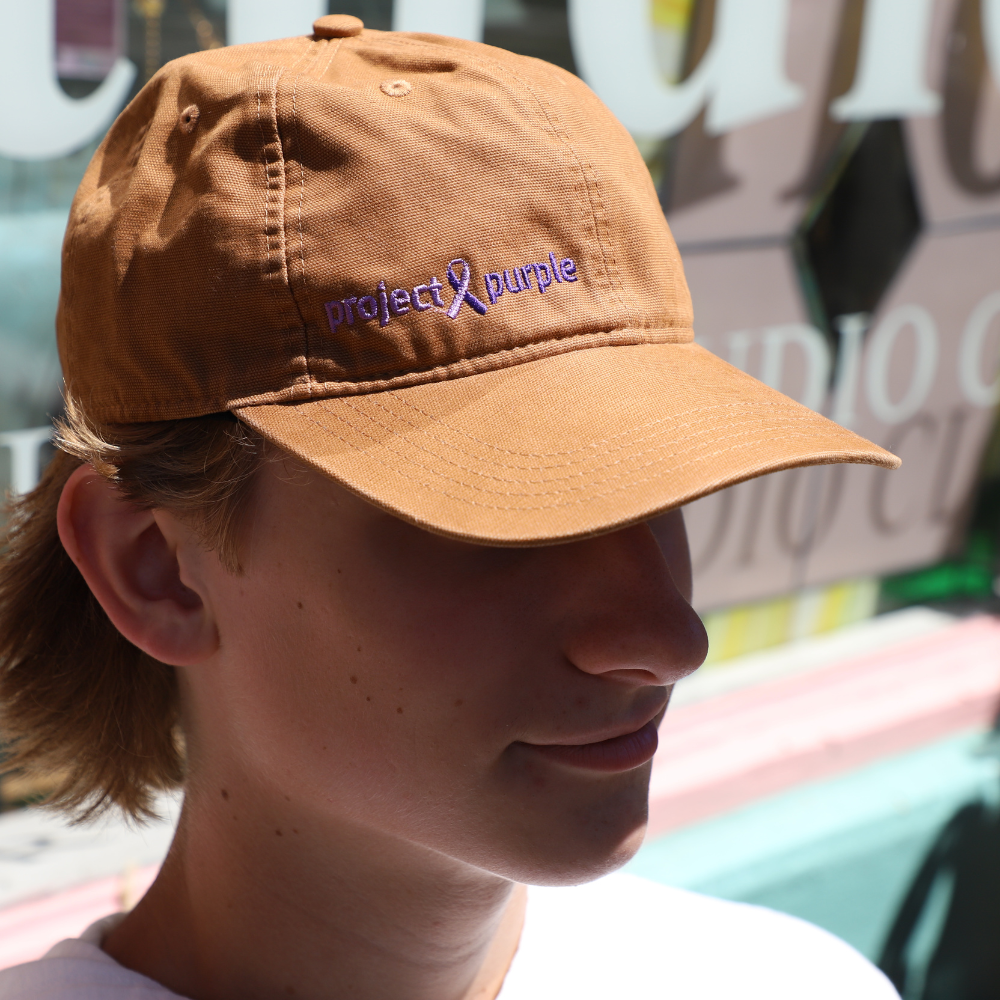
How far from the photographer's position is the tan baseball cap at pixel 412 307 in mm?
778

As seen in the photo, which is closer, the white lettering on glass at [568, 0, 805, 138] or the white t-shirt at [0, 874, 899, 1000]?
the white t-shirt at [0, 874, 899, 1000]

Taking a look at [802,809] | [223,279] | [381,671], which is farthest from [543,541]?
[802,809]

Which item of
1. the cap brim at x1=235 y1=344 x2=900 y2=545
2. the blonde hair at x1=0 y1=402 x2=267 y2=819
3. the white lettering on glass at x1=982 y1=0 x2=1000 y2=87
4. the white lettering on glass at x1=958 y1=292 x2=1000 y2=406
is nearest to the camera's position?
the cap brim at x1=235 y1=344 x2=900 y2=545

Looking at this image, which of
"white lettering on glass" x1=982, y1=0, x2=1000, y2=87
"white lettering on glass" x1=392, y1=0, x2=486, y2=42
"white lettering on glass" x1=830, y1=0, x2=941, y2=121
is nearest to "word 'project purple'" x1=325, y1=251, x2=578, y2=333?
"white lettering on glass" x1=392, y1=0, x2=486, y2=42

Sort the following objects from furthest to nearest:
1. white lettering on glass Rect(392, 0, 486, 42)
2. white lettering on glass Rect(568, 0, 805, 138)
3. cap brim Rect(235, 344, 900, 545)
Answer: white lettering on glass Rect(568, 0, 805, 138)
white lettering on glass Rect(392, 0, 486, 42)
cap brim Rect(235, 344, 900, 545)

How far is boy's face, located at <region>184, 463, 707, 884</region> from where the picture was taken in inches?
33.0

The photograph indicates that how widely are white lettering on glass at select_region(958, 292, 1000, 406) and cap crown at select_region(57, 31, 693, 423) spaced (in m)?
2.12

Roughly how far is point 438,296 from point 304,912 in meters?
0.59

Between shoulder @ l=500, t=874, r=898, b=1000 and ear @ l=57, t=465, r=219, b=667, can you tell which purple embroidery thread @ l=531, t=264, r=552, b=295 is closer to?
ear @ l=57, t=465, r=219, b=667

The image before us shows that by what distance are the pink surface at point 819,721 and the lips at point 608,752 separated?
1.25m

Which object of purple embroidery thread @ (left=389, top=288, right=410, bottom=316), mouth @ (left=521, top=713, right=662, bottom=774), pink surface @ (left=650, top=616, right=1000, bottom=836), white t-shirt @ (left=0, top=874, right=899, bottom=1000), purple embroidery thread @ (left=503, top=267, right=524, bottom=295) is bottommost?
pink surface @ (left=650, top=616, right=1000, bottom=836)

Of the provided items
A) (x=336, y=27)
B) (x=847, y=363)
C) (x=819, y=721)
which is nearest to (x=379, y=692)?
(x=336, y=27)

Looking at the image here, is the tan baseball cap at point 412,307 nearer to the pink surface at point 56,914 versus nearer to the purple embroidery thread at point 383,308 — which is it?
the purple embroidery thread at point 383,308

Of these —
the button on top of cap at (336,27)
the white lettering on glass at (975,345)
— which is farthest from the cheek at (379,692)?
the white lettering on glass at (975,345)
